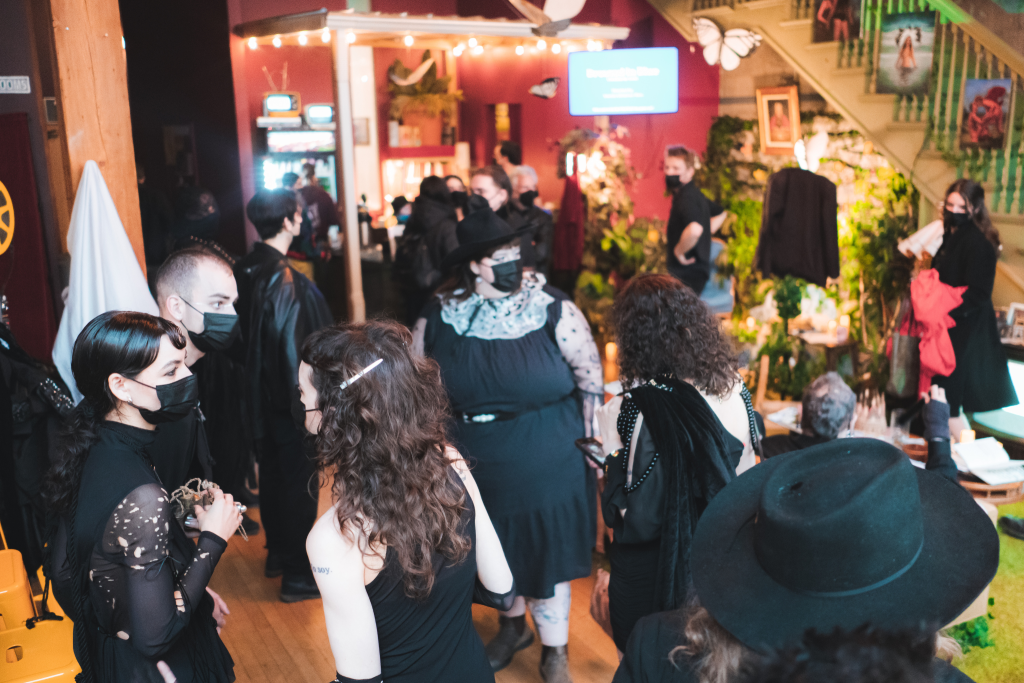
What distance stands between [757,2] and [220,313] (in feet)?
18.0

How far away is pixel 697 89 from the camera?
26.7 ft

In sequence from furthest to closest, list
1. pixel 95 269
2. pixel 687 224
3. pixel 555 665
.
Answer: pixel 687 224 < pixel 555 665 < pixel 95 269

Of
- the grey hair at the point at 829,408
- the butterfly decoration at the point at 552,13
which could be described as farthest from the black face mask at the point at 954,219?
the butterfly decoration at the point at 552,13

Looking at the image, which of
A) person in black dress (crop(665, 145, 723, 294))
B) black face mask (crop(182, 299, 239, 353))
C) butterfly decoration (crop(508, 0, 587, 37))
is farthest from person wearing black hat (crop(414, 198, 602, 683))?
butterfly decoration (crop(508, 0, 587, 37))

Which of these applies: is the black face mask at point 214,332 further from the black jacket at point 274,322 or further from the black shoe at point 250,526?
the black shoe at point 250,526

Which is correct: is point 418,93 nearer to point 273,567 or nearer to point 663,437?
point 273,567

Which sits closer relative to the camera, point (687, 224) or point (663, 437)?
point (663, 437)

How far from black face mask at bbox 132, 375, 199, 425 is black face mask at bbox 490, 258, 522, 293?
3.97 ft

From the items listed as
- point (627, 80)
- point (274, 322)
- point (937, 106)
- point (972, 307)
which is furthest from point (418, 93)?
point (972, 307)

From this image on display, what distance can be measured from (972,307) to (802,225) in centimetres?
161

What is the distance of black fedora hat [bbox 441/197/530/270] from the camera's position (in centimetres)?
288

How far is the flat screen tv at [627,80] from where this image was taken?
24.4ft

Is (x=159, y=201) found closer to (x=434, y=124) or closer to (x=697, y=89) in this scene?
(x=434, y=124)

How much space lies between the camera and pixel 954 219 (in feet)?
Result: 14.9
